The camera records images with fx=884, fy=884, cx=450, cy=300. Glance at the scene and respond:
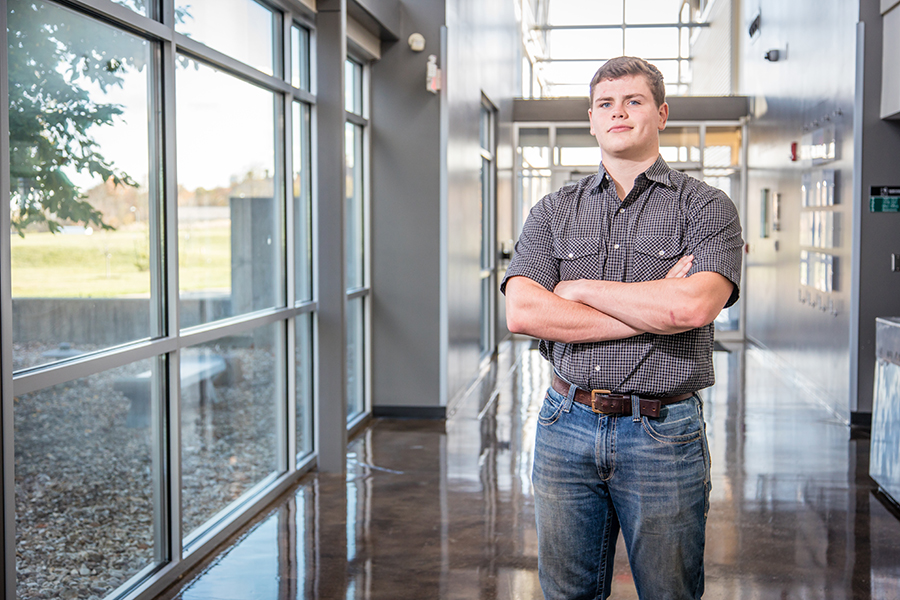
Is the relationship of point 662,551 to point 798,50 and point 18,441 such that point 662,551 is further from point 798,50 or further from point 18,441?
point 798,50

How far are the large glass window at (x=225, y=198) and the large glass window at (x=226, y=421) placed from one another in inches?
7.4

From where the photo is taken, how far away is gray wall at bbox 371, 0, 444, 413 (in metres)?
6.38

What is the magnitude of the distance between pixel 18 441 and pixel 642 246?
5.89 feet

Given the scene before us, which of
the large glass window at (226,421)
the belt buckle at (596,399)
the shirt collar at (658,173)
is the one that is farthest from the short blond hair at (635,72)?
the large glass window at (226,421)

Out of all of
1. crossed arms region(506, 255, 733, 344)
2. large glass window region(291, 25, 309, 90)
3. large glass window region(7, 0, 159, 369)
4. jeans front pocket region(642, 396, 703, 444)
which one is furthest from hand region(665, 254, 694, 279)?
large glass window region(291, 25, 309, 90)

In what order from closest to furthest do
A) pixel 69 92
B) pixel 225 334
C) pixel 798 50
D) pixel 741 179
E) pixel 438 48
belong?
pixel 69 92
pixel 225 334
pixel 438 48
pixel 798 50
pixel 741 179

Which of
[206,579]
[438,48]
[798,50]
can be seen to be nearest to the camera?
[206,579]

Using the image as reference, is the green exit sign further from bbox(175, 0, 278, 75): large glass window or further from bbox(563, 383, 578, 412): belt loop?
bbox(563, 383, 578, 412): belt loop

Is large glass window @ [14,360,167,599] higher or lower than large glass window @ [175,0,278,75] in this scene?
lower

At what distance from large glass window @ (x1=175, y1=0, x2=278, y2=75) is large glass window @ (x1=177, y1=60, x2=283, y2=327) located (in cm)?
13

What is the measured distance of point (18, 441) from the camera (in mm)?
2484

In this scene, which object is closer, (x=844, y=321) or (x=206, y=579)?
(x=206, y=579)

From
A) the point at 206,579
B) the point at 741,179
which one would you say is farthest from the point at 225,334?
the point at 741,179

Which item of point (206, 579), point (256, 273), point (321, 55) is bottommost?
point (206, 579)
